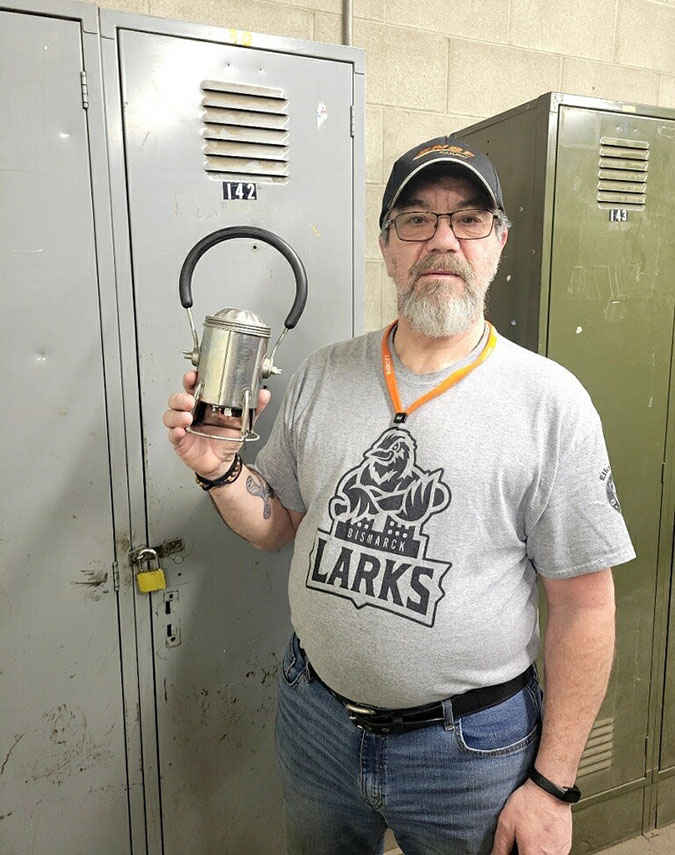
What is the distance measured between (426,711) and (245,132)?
3.63ft

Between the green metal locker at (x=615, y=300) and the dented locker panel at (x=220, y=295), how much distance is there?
49 centimetres

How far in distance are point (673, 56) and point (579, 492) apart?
6.56 feet

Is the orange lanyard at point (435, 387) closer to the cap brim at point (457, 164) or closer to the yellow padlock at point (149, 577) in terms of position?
the cap brim at point (457, 164)

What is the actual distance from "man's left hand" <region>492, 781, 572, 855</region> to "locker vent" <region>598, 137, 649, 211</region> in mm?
1301

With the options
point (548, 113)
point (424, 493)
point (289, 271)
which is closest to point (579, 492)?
point (424, 493)

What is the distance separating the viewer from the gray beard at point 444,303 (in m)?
1.13

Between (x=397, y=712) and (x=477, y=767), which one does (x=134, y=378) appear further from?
(x=477, y=767)

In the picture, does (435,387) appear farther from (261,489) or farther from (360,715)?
(360,715)

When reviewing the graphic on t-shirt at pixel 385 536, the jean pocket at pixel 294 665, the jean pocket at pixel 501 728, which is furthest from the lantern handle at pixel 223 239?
the jean pocket at pixel 501 728

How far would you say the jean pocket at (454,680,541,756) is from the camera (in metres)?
1.07

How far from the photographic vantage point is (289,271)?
139cm

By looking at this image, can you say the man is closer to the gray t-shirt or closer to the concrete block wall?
the gray t-shirt

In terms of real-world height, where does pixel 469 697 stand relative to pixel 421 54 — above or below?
below

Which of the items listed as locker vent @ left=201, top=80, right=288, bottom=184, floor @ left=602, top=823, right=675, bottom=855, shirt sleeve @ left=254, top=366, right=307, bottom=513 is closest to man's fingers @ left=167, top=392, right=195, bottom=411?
shirt sleeve @ left=254, top=366, right=307, bottom=513
